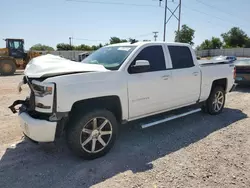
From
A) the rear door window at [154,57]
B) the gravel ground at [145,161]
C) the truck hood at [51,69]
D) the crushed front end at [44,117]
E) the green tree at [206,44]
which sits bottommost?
the gravel ground at [145,161]

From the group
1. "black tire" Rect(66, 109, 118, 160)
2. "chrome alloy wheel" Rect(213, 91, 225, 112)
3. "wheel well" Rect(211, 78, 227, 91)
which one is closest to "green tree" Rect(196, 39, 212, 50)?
"wheel well" Rect(211, 78, 227, 91)

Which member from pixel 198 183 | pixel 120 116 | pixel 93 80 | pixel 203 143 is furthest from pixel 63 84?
pixel 203 143

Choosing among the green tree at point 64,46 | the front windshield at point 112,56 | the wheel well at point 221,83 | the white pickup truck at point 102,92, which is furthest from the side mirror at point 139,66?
the green tree at point 64,46

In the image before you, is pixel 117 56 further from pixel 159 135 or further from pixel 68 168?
pixel 68 168

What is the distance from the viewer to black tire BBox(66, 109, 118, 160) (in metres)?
3.38

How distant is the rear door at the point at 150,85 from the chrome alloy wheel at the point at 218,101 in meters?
2.11

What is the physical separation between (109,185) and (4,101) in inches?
244

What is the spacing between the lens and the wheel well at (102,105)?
3.48 meters

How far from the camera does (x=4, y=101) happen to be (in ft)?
25.0

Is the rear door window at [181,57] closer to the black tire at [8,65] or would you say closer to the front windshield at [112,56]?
the front windshield at [112,56]

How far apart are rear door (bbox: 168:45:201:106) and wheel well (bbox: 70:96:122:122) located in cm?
148

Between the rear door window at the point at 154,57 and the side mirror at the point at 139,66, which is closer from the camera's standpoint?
the side mirror at the point at 139,66

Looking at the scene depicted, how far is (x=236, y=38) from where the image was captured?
81188 millimetres

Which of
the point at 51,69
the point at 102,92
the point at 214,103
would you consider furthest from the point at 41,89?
the point at 214,103
